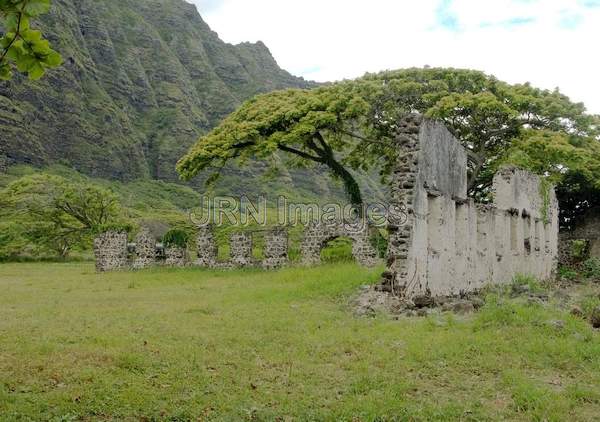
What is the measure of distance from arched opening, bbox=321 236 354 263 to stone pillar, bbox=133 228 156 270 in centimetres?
738

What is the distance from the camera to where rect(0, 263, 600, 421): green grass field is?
5691mm

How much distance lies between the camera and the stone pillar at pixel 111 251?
2488 cm

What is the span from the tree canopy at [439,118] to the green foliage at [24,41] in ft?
61.1

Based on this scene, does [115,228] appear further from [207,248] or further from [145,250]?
[207,248]

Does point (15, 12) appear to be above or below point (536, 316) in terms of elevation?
above

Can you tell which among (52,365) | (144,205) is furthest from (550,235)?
(144,205)

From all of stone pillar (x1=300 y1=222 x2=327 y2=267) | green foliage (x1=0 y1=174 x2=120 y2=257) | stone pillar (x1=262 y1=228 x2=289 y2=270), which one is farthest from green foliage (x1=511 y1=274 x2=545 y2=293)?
green foliage (x1=0 y1=174 x2=120 y2=257)

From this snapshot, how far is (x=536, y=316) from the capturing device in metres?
9.25

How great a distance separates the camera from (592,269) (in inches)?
893

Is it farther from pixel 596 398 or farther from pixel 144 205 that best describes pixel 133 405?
pixel 144 205

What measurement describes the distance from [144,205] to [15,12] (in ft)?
162

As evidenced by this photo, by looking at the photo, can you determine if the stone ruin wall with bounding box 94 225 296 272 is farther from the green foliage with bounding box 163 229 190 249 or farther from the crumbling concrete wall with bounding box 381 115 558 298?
the crumbling concrete wall with bounding box 381 115 558 298

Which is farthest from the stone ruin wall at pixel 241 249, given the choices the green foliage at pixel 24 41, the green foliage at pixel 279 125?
the green foliage at pixel 24 41

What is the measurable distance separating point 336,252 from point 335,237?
1531 mm
